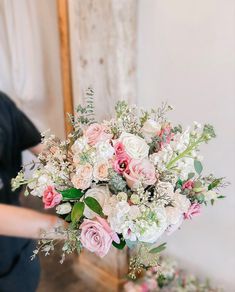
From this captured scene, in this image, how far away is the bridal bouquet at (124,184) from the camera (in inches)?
30.7

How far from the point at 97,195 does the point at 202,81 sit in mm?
882

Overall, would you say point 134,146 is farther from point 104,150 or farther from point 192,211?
point 192,211

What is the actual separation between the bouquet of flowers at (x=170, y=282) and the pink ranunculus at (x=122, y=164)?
1.10 m

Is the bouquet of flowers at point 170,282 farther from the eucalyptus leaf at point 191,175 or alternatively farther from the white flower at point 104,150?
the white flower at point 104,150

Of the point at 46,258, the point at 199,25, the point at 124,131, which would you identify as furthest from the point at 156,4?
the point at 46,258

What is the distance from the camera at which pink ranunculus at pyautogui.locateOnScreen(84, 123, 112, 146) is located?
837 millimetres

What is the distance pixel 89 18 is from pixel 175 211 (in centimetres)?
104

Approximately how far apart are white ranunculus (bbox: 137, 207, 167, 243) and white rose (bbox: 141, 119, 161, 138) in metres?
0.18

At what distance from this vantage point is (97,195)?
811mm

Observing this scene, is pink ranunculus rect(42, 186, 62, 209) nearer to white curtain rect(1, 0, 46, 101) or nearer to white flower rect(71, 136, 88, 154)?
white flower rect(71, 136, 88, 154)

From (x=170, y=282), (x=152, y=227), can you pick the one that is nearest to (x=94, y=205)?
(x=152, y=227)

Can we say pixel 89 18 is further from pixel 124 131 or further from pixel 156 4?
pixel 124 131

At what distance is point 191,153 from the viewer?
0.85 metres

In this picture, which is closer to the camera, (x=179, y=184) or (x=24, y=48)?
(x=179, y=184)
